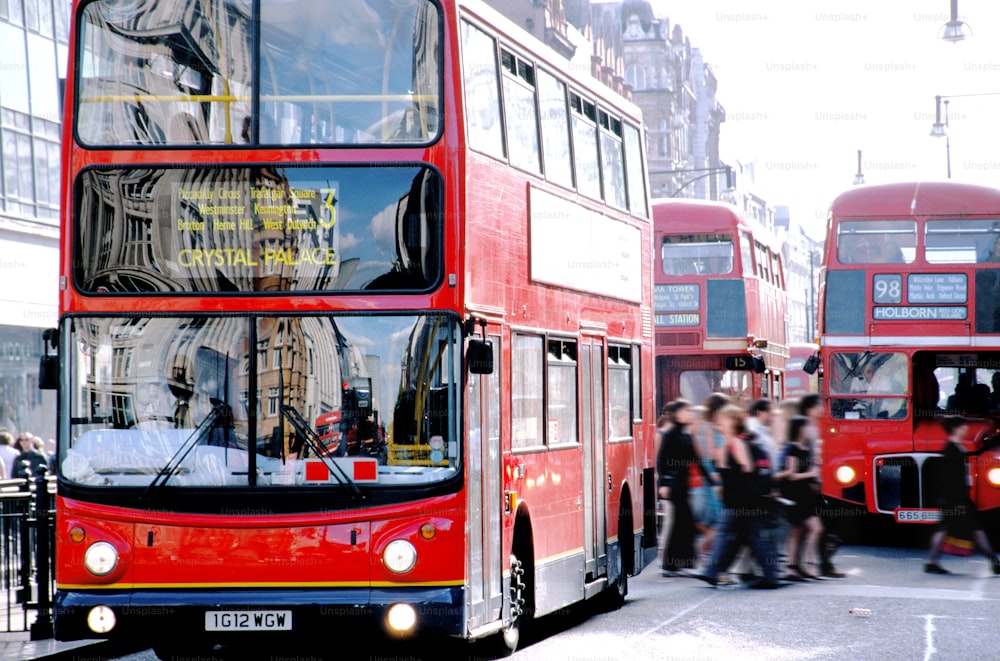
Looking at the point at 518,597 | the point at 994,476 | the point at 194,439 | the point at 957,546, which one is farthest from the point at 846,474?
the point at 194,439

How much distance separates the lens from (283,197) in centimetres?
934

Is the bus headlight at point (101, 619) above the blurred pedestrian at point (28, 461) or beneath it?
beneath

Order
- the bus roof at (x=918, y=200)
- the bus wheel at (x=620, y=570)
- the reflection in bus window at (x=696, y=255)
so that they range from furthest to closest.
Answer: the reflection in bus window at (x=696, y=255)
the bus roof at (x=918, y=200)
the bus wheel at (x=620, y=570)

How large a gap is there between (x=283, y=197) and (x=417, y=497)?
5.97 ft

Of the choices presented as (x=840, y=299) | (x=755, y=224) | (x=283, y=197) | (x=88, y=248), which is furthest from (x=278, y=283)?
(x=755, y=224)

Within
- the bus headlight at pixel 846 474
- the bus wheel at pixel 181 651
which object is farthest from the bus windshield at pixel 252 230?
the bus headlight at pixel 846 474

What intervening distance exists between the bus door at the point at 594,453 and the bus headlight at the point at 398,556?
3.89 meters

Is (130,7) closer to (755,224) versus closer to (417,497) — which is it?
(417,497)

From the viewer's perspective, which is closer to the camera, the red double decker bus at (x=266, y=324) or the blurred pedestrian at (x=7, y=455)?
the red double decker bus at (x=266, y=324)

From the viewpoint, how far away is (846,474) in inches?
845

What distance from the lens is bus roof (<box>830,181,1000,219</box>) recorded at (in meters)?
21.6

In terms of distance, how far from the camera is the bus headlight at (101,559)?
9.20 m

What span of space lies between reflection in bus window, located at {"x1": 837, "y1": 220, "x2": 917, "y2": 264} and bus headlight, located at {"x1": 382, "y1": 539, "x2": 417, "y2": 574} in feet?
44.1

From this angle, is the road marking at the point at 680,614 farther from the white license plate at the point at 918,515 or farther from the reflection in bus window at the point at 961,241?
the reflection in bus window at the point at 961,241
